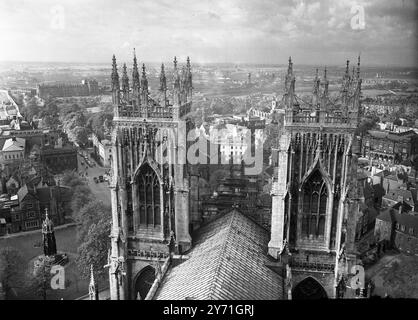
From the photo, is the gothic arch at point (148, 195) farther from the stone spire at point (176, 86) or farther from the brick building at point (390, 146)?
the brick building at point (390, 146)

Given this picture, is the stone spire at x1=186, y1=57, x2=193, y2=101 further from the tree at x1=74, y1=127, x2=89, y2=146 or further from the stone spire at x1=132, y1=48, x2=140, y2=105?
the tree at x1=74, y1=127, x2=89, y2=146

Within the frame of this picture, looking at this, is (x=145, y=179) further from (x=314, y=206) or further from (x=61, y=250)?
(x=61, y=250)

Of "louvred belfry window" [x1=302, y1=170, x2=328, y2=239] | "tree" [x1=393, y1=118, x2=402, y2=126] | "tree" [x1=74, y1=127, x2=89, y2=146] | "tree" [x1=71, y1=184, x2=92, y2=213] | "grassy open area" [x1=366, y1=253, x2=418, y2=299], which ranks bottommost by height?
"grassy open area" [x1=366, y1=253, x2=418, y2=299]

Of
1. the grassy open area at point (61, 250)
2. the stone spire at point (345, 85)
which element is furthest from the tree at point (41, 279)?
the stone spire at point (345, 85)

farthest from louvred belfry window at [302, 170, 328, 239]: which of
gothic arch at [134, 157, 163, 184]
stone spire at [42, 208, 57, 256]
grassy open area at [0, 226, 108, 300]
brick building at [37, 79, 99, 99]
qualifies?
stone spire at [42, 208, 57, 256]
